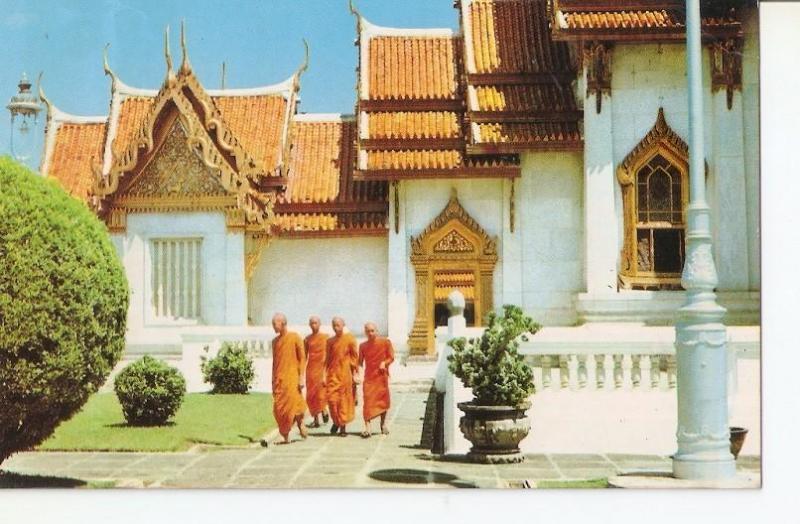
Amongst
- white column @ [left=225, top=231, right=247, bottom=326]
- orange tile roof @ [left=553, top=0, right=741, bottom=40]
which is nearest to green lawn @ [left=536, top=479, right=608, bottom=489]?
white column @ [left=225, top=231, right=247, bottom=326]

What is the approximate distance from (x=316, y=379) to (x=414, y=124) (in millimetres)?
3315

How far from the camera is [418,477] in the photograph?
8.34 meters

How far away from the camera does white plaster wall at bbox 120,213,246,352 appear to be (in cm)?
989

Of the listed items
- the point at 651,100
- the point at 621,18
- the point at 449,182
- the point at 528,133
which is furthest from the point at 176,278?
the point at 621,18

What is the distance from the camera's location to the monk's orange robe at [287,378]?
9.21 meters

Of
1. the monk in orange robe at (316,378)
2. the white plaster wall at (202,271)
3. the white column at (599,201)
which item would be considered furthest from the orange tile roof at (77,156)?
the white column at (599,201)

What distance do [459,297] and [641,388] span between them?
5.65ft

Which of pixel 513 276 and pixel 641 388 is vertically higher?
pixel 513 276

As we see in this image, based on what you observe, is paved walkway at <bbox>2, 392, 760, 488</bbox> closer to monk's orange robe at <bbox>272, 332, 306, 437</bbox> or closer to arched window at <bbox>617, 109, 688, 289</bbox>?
monk's orange robe at <bbox>272, 332, 306, 437</bbox>

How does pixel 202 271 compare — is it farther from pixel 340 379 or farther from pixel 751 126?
pixel 751 126

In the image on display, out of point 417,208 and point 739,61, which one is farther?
point 417,208

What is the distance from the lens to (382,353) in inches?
377

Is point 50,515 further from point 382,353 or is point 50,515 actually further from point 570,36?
point 570,36
